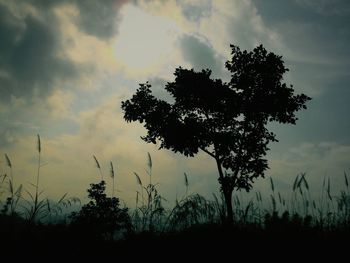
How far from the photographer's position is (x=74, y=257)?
6176 mm

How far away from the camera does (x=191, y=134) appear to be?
53.2 feet

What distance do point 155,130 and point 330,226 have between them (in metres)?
10.2

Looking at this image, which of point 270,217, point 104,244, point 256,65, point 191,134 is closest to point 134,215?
point 104,244

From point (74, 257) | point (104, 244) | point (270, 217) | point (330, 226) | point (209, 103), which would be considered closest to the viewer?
point (74, 257)

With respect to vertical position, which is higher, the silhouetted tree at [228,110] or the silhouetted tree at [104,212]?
Answer: the silhouetted tree at [228,110]

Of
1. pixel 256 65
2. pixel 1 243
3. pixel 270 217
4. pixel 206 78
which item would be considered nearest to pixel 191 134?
pixel 206 78

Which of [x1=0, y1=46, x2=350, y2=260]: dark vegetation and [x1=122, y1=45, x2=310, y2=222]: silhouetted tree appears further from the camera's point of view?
[x1=122, y1=45, x2=310, y2=222]: silhouetted tree

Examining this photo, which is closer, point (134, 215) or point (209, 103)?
point (134, 215)

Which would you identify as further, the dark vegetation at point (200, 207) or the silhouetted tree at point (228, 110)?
the silhouetted tree at point (228, 110)

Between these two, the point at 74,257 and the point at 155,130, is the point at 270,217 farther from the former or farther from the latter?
the point at 155,130

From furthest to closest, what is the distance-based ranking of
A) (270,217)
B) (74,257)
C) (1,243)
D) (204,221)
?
1. (204,221)
2. (270,217)
3. (1,243)
4. (74,257)

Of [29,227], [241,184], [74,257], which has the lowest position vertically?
[74,257]

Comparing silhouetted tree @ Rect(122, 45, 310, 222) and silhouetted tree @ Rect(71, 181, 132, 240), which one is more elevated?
silhouetted tree @ Rect(122, 45, 310, 222)

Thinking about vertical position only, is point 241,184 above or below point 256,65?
below
